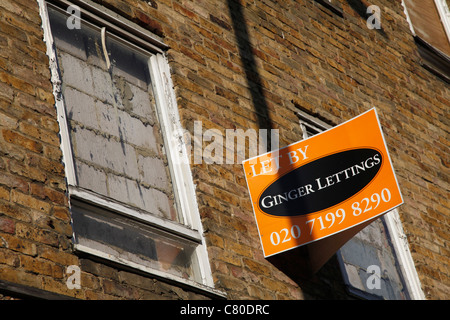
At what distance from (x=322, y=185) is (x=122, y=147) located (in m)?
1.35

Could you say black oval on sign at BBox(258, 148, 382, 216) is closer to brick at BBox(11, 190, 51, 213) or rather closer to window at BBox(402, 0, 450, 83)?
brick at BBox(11, 190, 51, 213)

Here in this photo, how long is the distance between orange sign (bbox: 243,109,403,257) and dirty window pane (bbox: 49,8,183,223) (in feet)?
2.19

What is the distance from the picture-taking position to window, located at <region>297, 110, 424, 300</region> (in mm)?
6090

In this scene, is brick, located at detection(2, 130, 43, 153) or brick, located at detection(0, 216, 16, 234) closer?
brick, located at detection(0, 216, 16, 234)

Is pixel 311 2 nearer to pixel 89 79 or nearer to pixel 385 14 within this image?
pixel 385 14

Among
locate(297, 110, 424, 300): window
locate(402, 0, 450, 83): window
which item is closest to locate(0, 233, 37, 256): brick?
locate(297, 110, 424, 300): window

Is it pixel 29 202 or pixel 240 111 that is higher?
pixel 240 111

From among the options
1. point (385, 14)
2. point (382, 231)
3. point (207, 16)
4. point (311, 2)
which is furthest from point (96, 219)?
point (385, 14)

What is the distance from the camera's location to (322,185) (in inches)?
203

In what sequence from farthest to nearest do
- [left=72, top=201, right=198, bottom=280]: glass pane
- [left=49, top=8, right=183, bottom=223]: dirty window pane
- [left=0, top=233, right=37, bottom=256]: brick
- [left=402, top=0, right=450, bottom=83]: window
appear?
1. [left=402, top=0, right=450, bottom=83]: window
2. [left=49, top=8, right=183, bottom=223]: dirty window pane
3. [left=72, top=201, right=198, bottom=280]: glass pane
4. [left=0, top=233, right=37, bottom=256]: brick

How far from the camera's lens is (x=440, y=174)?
25.1 ft

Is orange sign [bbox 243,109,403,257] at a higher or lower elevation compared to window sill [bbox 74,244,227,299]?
higher

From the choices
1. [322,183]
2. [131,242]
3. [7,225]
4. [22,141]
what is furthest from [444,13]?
[7,225]

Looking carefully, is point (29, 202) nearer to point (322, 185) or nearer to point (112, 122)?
point (112, 122)
